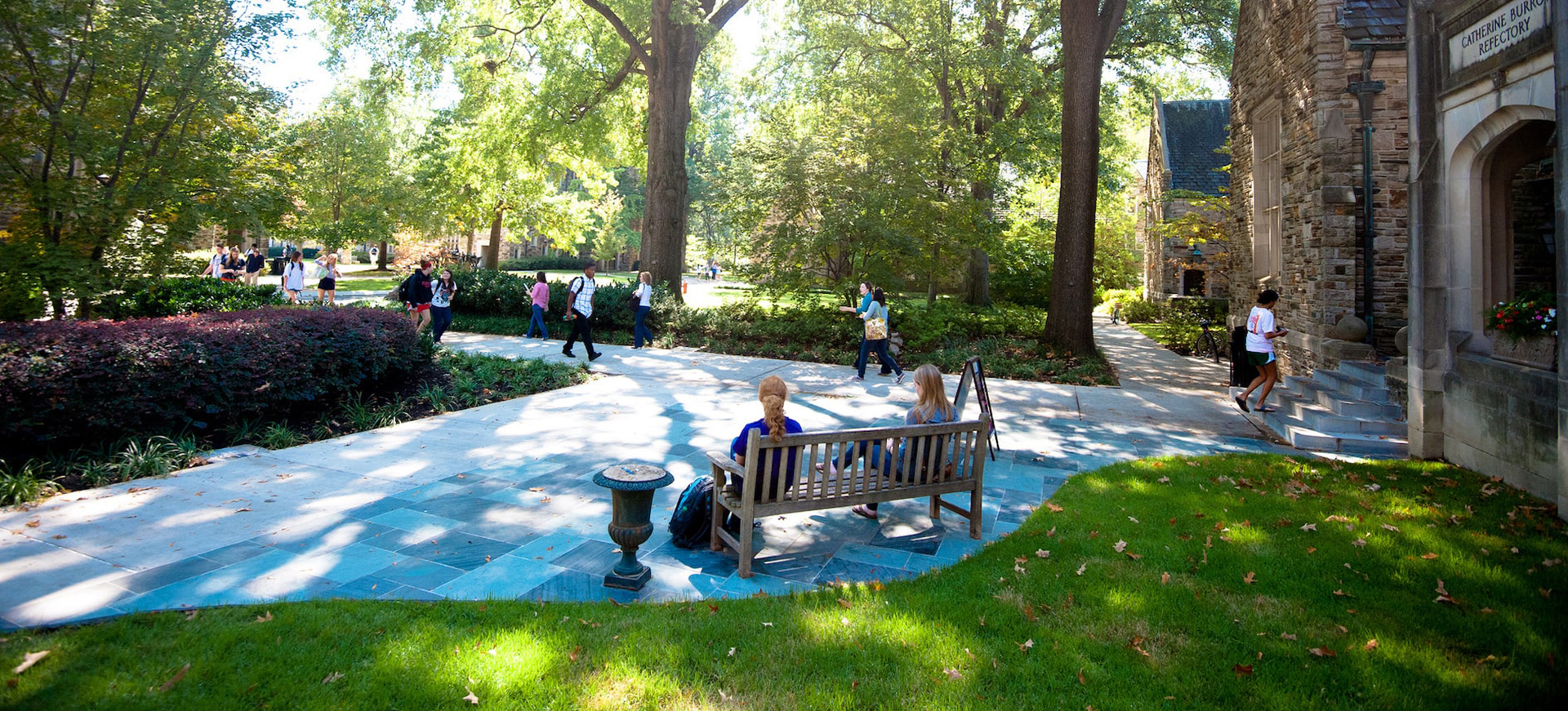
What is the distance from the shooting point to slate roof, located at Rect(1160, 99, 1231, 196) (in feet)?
99.9

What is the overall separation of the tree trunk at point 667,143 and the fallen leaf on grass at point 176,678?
53.5ft

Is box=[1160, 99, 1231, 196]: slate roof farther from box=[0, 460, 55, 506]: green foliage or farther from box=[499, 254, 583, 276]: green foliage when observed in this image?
box=[499, 254, 583, 276]: green foliage

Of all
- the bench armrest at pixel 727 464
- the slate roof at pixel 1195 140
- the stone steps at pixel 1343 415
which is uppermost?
the slate roof at pixel 1195 140

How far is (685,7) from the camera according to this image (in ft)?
56.9

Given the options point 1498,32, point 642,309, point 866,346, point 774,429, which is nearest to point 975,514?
point 774,429

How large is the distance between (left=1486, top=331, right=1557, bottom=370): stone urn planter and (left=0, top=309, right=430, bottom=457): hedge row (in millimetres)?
11751

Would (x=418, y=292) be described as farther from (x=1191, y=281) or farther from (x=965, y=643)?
Answer: (x=1191, y=281)

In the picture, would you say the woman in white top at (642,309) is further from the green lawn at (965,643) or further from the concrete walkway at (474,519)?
the green lawn at (965,643)

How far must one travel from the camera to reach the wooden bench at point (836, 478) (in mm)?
5117

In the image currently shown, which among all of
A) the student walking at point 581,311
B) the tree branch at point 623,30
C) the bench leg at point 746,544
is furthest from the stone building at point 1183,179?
the bench leg at point 746,544

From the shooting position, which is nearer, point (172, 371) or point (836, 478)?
point (836, 478)

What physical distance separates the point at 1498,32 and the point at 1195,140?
2745 centimetres

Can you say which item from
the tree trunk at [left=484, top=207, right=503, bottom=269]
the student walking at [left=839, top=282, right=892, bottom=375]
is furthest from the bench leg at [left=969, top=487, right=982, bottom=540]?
the tree trunk at [left=484, top=207, right=503, bottom=269]

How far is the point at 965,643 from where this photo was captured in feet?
13.4
